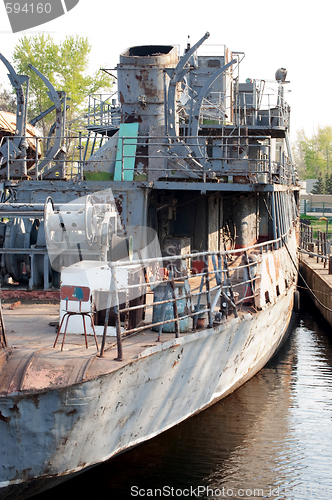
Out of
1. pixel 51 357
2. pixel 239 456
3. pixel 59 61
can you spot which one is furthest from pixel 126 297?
pixel 59 61

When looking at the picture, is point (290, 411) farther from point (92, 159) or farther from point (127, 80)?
point (127, 80)

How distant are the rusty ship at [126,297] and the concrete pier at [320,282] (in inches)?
110

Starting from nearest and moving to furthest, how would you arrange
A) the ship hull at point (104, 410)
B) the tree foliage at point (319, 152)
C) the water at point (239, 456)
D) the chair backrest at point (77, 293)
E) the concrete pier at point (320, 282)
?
1. the ship hull at point (104, 410)
2. the chair backrest at point (77, 293)
3. the water at point (239, 456)
4. the concrete pier at point (320, 282)
5. the tree foliage at point (319, 152)

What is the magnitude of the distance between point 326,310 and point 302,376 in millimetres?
5495

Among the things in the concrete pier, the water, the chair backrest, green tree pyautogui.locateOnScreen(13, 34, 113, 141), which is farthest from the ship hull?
green tree pyautogui.locateOnScreen(13, 34, 113, 141)

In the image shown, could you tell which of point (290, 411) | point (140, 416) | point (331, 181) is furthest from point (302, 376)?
point (331, 181)

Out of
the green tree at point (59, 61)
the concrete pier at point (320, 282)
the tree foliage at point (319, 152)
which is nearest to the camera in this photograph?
the concrete pier at point (320, 282)

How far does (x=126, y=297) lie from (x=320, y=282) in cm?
1155

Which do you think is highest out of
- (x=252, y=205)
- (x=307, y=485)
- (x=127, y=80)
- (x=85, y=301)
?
(x=127, y=80)

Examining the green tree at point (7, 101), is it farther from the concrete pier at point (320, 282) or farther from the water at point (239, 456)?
the water at point (239, 456)

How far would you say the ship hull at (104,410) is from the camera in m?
5.21

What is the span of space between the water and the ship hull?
25.5 inches

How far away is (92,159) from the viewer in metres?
12.1

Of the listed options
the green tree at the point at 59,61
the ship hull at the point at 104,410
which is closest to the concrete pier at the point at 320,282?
the ship hull at the point at 104,410
